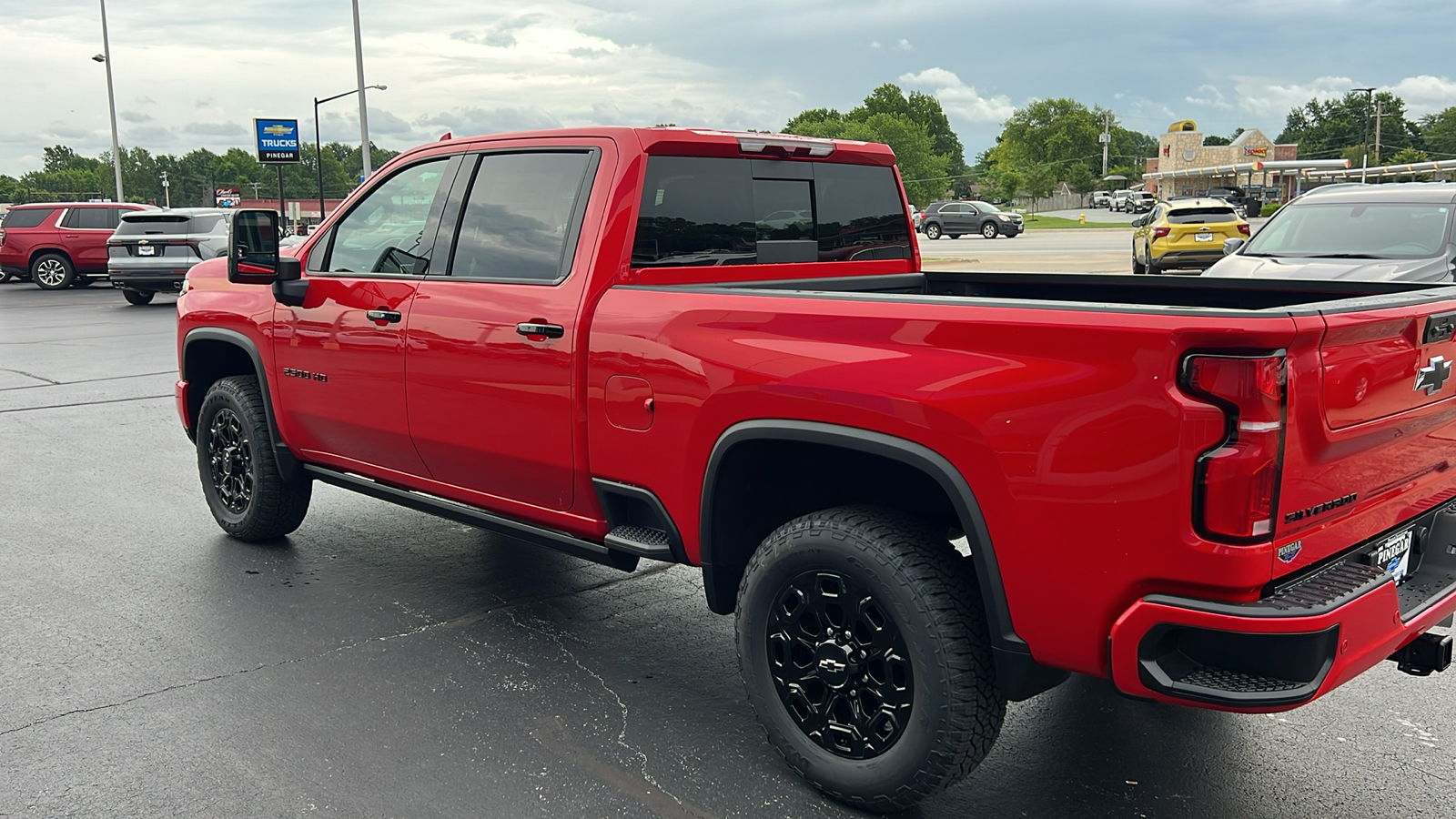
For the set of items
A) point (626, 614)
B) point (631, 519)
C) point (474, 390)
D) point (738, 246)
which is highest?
point (738, 246)

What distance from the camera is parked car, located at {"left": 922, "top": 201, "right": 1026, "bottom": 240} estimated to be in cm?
5122

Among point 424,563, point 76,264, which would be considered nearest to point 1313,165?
point 76,264

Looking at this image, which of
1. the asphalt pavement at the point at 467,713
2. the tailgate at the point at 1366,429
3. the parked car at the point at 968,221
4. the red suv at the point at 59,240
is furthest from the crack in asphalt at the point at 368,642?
the parked car at the point at 968,221

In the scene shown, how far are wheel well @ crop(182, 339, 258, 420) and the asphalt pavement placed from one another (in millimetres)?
722

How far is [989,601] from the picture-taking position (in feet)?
9.54

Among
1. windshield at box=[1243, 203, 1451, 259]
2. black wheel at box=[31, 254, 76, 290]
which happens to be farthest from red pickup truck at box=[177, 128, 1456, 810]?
black wheel at box=[31, 254, 76, 290]

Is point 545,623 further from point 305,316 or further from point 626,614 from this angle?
point 305,316

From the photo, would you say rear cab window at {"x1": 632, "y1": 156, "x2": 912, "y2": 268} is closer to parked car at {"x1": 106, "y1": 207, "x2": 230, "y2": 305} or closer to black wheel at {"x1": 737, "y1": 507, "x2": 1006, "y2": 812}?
black wheel at {"x1": 737, "y1": 507, "x2": 1006, "y2": 812}

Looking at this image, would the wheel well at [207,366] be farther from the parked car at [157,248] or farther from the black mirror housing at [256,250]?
the parked car at [157,248]

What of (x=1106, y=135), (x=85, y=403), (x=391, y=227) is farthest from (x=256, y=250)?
(x=1106, y=135)

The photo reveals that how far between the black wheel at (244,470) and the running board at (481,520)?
1.06 ft

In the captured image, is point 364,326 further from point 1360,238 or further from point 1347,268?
point 1360,238

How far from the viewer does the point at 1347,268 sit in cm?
967

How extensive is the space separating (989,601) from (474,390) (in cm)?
212
